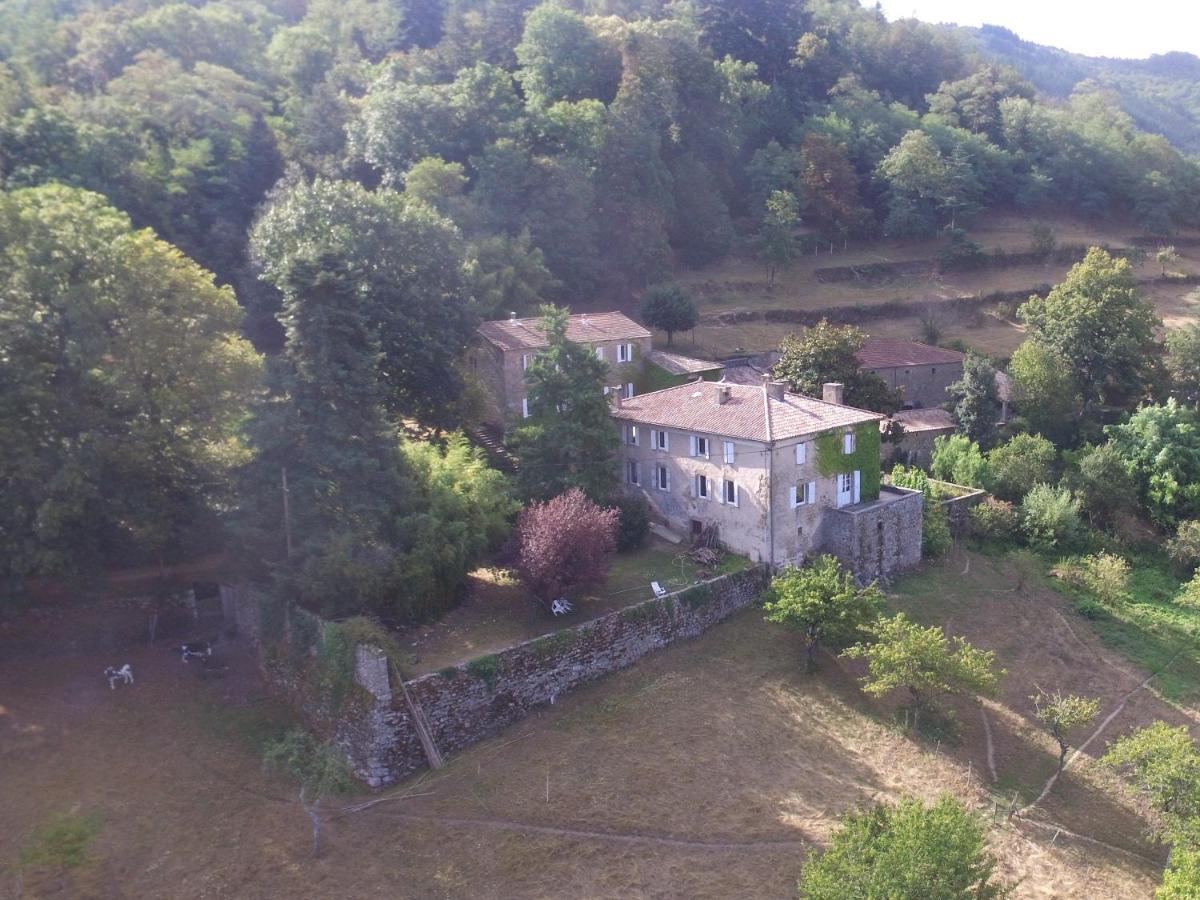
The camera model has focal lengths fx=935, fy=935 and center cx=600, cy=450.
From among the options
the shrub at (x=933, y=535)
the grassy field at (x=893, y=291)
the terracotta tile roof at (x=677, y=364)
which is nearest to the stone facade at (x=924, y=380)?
the grassy field at (x=893, y=291)

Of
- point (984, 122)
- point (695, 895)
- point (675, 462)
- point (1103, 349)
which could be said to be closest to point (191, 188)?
point (675, 462)

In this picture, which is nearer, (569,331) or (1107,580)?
(1107,580)

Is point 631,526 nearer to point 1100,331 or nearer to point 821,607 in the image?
point 821,607

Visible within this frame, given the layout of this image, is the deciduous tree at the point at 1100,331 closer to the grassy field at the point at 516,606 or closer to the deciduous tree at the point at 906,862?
the grassy field at the point at 516,606

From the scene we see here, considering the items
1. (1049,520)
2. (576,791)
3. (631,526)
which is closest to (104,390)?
(631,526)

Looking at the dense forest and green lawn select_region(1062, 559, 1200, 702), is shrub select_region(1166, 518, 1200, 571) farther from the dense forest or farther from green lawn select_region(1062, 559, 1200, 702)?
the dense forest

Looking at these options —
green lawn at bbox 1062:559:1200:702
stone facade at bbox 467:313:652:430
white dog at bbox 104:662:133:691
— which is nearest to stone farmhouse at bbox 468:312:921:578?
stone facade at bbox 467:313:652:430
